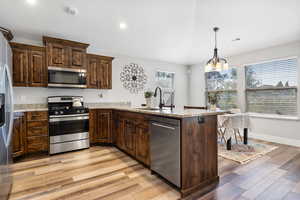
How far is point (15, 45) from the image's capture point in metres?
2.95

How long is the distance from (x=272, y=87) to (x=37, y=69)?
223 inches

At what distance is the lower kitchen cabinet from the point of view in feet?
9.15

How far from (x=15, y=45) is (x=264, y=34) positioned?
523 centimetres

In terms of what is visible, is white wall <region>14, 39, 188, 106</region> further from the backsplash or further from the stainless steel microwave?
the stainless steel microwave

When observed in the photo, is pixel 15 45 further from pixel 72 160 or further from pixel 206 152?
pixel 206 152

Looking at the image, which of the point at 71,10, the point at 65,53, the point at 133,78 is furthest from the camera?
the point at 133,78

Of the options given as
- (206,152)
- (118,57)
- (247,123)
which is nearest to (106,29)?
(118,57)

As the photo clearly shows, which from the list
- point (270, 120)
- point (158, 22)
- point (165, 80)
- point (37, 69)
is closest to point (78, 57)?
point (37, 69)

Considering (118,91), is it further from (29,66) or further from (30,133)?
(30,133)

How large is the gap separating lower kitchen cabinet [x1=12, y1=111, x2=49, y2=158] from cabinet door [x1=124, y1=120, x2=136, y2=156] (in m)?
1.68

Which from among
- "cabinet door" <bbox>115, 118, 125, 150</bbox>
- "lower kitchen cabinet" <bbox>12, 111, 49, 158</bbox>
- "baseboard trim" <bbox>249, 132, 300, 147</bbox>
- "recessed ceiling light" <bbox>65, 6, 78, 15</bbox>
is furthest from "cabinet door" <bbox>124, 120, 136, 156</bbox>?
"baseboard trim" <bbox>249, 132, 300, 147</bbox>

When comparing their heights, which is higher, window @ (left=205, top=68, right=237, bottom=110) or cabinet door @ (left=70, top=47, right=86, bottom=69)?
cabinet door @ (left=70, top=47, right=86, bottom=69)

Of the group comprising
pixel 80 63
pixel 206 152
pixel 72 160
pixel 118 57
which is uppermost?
pixel 118 57

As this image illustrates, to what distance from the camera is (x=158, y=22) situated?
3.21m
